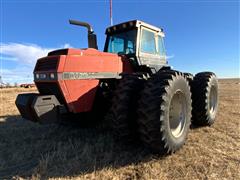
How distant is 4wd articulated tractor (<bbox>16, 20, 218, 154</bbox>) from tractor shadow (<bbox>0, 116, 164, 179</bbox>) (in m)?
0.41

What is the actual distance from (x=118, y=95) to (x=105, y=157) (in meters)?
1.08

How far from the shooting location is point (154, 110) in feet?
13.5

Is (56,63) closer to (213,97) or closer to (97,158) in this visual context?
(97,158)

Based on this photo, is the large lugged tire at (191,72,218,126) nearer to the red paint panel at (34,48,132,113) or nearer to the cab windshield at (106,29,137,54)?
the cab windshield at (106,29,137,54)

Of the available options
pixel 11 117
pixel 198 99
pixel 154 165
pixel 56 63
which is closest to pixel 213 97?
pixel 198 99

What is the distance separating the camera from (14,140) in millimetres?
5633

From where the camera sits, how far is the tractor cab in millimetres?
5777

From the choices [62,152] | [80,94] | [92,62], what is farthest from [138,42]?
[62,152]

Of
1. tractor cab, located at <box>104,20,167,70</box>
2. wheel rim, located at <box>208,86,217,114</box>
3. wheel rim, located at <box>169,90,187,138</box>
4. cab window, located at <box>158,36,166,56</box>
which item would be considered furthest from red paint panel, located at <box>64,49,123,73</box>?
wheel rim, located at <box>208,86,217,114</box>

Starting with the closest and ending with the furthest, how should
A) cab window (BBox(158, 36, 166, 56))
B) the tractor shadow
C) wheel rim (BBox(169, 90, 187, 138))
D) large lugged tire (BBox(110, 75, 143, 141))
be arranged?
the tractor shadow < large lugged tire (BBox(110, 75, 143, 141)) < wheel rim (BBox(169, 90, 187, 138)) < cab window (BBox(158, 36, 166, 56))

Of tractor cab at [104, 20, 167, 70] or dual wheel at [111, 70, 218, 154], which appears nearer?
dual wheel at [111, 70, 218, 154]

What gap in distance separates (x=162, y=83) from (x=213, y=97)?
373 centimetres

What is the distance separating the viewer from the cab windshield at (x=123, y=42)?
5.89 meters

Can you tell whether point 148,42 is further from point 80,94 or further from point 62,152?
point 62,152
